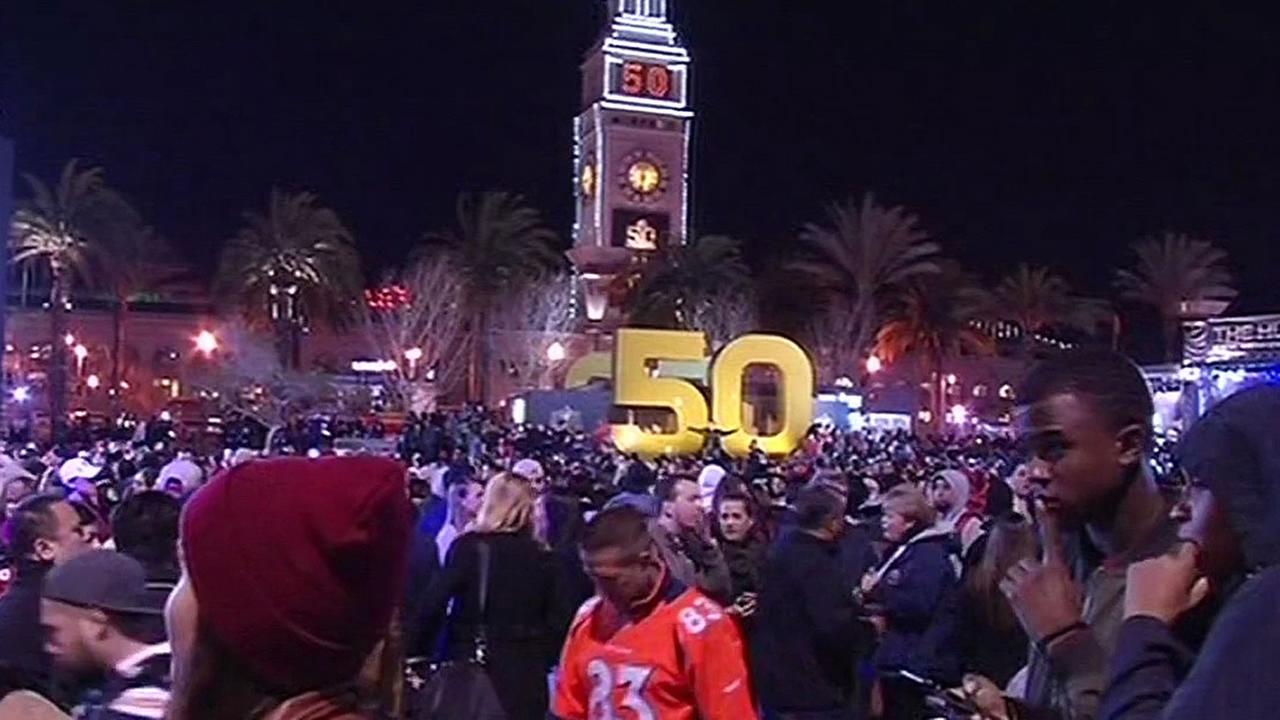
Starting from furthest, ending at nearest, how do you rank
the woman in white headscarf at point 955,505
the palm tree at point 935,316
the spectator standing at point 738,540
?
the palm tree at point 935,316 < the woman in white headscarf at point 955,505 < the spectator standing at point 738,540

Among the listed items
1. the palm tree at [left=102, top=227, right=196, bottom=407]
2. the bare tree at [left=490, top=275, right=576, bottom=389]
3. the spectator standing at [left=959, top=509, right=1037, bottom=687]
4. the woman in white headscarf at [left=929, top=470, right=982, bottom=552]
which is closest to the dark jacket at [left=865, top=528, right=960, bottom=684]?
the spectator standing at [left=959, top=509, right=1037, bottom=687]

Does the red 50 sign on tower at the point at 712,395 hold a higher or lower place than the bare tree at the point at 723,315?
lower

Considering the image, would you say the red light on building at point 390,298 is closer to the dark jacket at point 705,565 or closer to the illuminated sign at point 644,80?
the illuminated sign at point 644,80

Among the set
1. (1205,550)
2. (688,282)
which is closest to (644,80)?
(688,282)

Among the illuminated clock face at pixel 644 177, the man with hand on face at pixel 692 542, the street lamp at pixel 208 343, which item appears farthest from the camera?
the illuminated clock face at pixel 644 177

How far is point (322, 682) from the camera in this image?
1988 millimetres

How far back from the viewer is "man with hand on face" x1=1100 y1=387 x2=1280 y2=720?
221 cm

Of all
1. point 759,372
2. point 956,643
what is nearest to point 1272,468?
point 956,643

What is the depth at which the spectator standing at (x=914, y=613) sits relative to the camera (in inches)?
285

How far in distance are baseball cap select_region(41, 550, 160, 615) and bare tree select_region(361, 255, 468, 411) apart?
190 ft

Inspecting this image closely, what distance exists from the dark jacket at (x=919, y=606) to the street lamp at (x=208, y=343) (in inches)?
2615

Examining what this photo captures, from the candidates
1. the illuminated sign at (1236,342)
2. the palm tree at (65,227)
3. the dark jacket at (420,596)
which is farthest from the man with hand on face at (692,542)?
the palm tree at (65,227)

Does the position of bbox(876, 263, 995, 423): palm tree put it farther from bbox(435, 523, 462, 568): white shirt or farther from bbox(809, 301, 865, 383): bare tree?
bbox(435, 523, 462, 568): white shirt

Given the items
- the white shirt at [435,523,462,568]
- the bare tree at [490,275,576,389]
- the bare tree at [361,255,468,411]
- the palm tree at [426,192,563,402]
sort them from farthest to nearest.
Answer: the bare tree at [490,275,576,389], the bare tree at [361,255,468,411], the palm tree at [426,192,563,402], the white shirt at [435,523,462,568]
